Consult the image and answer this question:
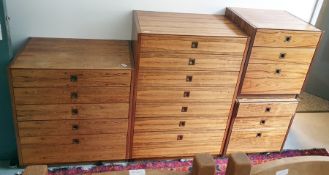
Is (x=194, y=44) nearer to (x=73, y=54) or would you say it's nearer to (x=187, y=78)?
(x=187, y=78)

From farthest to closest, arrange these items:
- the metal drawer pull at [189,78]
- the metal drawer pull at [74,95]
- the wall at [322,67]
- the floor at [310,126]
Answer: the wall at [322,67] → the floor at [310,126] → the metal drawer pull at [189,78] → the metal drawer pull at [74,95]

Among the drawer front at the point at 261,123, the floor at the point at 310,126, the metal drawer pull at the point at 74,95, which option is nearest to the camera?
the metal drawer pull at the point at 74,95

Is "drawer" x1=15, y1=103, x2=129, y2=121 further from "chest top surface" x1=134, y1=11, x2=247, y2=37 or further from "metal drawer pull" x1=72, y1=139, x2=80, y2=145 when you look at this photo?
"chest top surface" x1=134, y1=11, x2=247, y2=37

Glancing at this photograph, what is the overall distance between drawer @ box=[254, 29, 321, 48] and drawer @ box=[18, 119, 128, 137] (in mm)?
978

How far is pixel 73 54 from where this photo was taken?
6.76ft

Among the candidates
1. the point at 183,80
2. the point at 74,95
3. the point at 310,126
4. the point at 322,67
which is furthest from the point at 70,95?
the point at 322,67

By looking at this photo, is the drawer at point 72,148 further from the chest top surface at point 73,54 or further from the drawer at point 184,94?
the chest top surface at point 73,54

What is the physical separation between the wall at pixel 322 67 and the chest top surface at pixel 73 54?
1.99 m

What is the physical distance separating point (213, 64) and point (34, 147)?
1224 millimetres

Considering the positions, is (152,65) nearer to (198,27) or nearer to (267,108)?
(198,27)

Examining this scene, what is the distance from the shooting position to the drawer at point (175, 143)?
2.28 metres

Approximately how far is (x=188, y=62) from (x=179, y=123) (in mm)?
459

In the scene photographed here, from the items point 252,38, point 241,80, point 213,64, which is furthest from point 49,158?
point 252,38

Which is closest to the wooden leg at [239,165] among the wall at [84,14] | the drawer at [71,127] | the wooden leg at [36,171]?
the wooden leg at [36,171]
